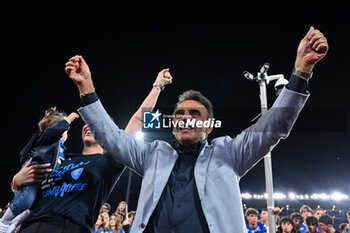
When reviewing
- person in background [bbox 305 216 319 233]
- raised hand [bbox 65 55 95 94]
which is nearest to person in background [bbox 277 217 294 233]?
person in background [bbox 305 216 319 233]

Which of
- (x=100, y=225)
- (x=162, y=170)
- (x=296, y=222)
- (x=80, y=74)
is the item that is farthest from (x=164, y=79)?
(x=100, y=225)

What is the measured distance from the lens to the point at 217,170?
1.69m

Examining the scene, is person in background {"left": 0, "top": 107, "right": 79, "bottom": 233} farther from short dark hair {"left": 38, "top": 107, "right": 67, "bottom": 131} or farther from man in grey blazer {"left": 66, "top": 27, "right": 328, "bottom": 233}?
man in grey blazer {"left": 66, "top": 27, "right": 328, "bottom": 233}

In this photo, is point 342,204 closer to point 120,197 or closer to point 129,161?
point 120,197

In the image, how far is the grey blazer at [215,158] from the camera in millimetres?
1513

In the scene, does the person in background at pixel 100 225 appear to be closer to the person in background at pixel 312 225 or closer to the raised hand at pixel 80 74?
→ the person in background at pixel 312 225

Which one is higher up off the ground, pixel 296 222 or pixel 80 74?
pixel 80 74

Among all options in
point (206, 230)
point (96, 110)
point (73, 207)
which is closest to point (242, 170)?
point (206, 230)

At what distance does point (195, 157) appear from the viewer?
72.2 inches

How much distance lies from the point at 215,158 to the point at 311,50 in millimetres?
829

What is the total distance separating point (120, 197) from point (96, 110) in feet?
93.3

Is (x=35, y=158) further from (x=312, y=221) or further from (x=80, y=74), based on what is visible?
(x=312, y=221)

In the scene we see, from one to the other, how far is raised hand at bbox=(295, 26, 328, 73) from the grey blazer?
0.17 meters

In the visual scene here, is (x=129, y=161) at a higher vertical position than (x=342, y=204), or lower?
higher
